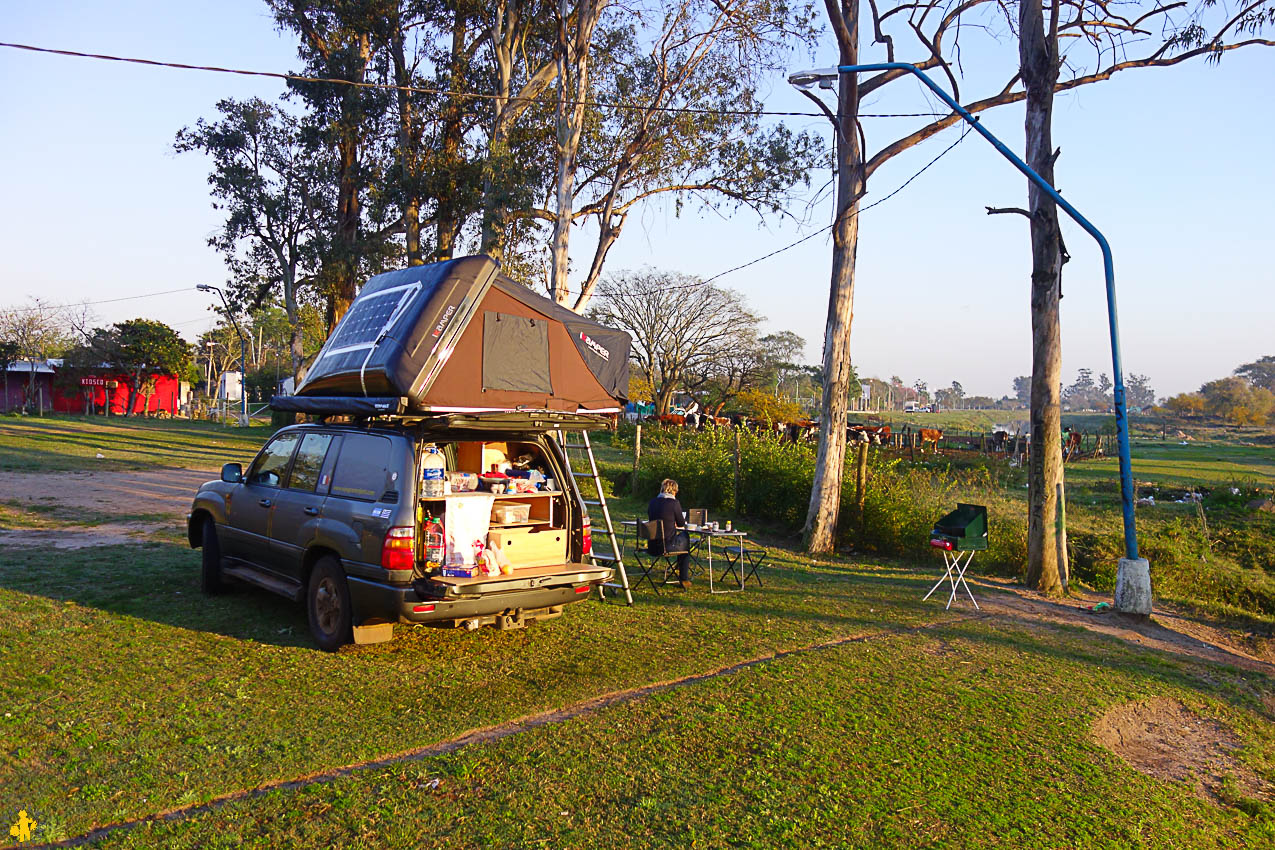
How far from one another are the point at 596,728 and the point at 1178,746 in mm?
3951

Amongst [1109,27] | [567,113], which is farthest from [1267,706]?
[567,113]

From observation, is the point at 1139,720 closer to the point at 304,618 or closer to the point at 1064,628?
the point at 1064,628

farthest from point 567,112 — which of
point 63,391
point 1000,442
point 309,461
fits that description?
point 63,391

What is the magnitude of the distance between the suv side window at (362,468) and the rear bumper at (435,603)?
0.67 metres

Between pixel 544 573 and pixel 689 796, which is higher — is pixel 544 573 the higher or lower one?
the higher one

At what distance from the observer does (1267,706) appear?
7.04m

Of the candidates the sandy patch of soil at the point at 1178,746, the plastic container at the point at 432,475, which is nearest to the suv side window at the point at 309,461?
the plastic container at the point at 432,475

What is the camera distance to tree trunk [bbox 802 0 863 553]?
43.7 ft

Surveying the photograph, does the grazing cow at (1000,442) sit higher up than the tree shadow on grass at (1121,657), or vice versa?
the grazing cow at (1000,442)

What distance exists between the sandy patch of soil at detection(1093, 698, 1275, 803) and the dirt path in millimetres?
11150

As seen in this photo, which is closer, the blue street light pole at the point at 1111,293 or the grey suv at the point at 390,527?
the grey suv at the point at 390,527

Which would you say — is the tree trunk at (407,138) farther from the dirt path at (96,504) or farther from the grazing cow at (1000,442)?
the grazing cow at (1000,442)

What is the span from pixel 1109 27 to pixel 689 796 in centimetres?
1240

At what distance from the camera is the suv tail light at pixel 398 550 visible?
6238 millimetres
